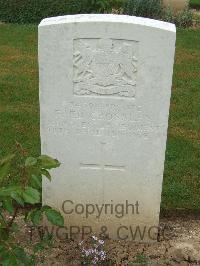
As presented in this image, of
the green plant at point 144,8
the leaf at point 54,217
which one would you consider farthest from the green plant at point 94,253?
the green plant at point 144,8

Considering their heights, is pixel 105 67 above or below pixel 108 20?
below

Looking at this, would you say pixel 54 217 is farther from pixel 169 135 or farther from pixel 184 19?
pixel 184 19

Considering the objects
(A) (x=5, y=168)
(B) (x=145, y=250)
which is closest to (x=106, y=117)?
(B) (x=145, y=250)

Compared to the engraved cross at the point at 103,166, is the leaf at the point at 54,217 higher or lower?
lower

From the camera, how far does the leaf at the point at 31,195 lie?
2.62m

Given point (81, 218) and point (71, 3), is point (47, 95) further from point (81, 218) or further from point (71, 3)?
point (71, 3)

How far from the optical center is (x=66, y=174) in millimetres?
3854

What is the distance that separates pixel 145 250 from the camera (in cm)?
397

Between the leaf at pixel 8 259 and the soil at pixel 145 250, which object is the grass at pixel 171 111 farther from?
the leaf at pixel 8 259

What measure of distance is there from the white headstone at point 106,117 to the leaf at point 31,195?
1043mm

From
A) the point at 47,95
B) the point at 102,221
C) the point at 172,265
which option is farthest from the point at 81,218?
the point at 47,95

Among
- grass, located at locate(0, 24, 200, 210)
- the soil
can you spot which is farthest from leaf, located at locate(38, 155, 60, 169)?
grass, located at locate(0, 24, 200, 210)

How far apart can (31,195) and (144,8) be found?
29.2 ft

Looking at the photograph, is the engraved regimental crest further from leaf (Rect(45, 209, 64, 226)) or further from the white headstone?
leaf (Rect(45, 209, 64, 226))
